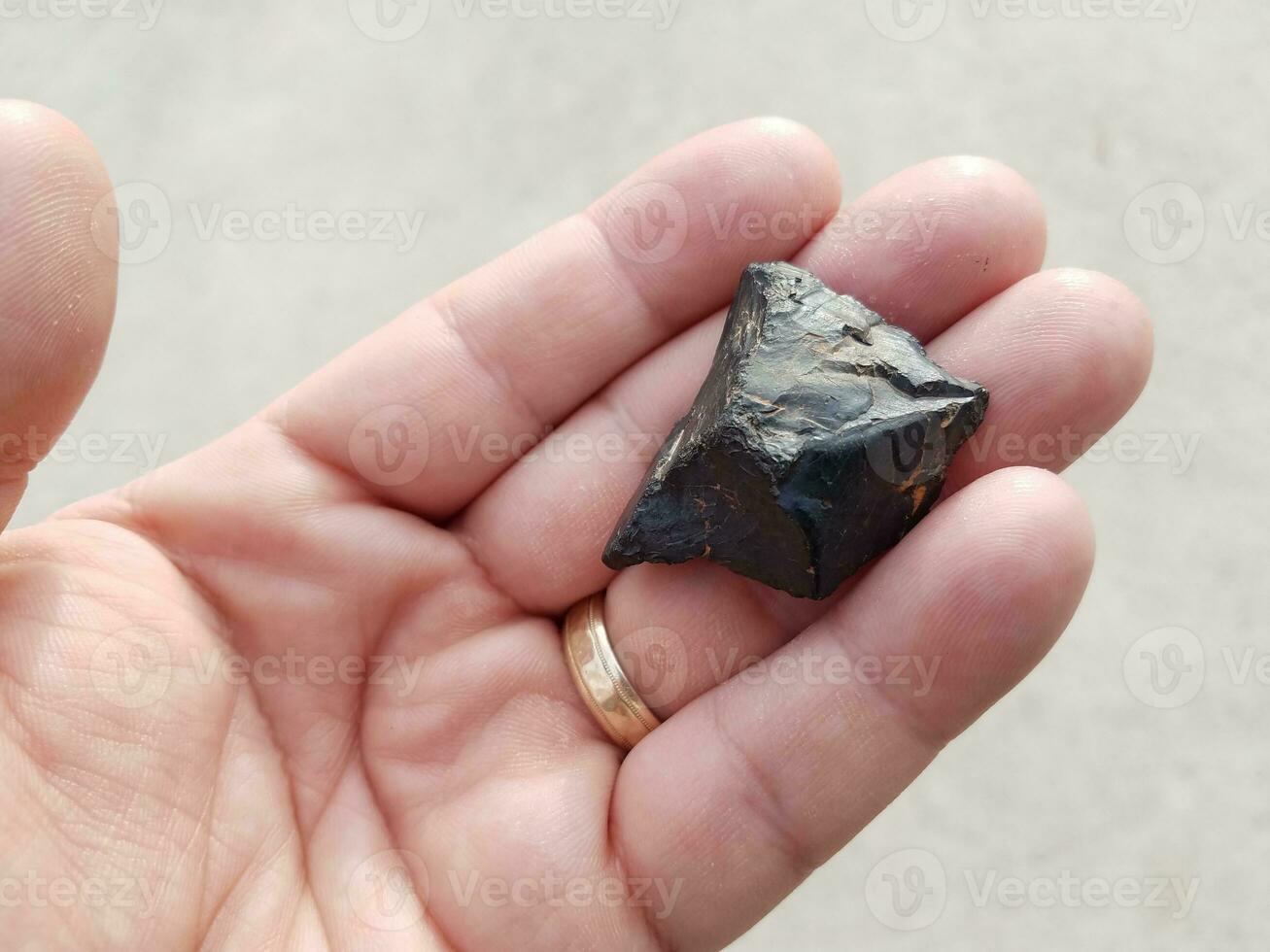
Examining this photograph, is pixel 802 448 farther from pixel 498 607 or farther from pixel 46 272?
pixel 46 272

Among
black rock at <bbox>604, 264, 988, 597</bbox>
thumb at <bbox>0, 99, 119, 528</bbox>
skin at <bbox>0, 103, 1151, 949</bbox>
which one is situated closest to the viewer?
thumb at <bbox>0, 99, 119, 528</bbox>

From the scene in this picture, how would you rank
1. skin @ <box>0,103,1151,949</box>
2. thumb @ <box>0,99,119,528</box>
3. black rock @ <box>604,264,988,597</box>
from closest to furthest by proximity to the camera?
thumb @ <box>0,99,119,528</box>
skin @ <box>0,103,1151,949</box>
black rock @ <box>604,264,988,597</box>

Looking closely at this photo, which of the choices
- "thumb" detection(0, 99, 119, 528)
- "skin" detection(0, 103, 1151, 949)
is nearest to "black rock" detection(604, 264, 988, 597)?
"skin" detection(0, 103, 1151, 949)

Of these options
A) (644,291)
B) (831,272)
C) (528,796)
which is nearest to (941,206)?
(831,272)

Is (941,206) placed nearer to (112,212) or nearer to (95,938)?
(112,212)

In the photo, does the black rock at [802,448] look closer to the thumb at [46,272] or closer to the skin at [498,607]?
the skin at [498,607]

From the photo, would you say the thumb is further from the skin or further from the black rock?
the black rock
